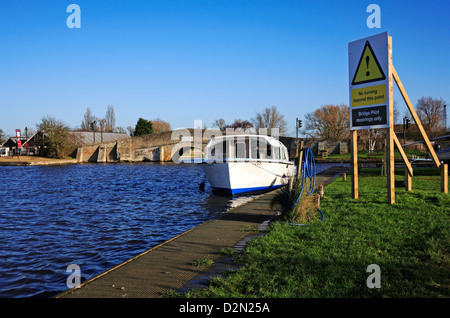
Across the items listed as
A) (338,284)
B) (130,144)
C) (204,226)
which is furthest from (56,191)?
(130,144)

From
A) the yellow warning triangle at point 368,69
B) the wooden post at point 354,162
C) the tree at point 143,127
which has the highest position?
the tree at point 143,127

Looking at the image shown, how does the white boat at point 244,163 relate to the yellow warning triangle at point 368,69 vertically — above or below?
below

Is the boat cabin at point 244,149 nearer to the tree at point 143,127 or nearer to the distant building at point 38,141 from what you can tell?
the distant building at point 38,141

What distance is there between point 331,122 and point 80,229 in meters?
69.3

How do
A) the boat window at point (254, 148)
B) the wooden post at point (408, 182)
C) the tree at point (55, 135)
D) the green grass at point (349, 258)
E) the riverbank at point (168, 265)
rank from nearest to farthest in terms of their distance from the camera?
1. the green grass at point (349, 258)
2. the riverbank at point (168, 265)
3. the wooden post at point (408, 182)
4. the boat window at point (254, 148)
5. the tree at point (55, 135)

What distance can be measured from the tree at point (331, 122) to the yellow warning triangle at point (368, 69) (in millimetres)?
65020

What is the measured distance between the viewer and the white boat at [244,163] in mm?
18922

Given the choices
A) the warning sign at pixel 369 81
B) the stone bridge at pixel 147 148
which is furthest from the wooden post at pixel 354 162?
the stone bridge at pixel 147 148

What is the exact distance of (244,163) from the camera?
1888 centimetres

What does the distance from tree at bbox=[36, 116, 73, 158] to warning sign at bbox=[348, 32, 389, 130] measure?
67.0 metres

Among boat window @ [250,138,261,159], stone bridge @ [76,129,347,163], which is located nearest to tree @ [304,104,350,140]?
stone bridge @ [76,129,347,163]

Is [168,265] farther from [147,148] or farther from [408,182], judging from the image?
[147,148]

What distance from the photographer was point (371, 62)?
412 inches

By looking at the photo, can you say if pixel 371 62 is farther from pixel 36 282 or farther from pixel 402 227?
pixel 36 282
